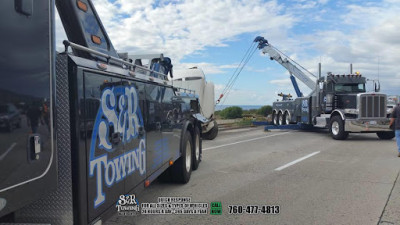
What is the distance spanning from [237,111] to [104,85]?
3218 centimetres

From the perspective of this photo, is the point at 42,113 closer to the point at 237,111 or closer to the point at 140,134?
the point at 140,134

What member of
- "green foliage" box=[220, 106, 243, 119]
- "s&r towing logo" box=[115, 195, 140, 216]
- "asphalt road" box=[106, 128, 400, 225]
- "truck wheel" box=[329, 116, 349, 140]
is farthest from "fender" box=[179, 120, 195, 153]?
"green foliage" box=[220, 106, 243, 119]

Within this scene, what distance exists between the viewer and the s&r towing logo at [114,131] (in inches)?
128

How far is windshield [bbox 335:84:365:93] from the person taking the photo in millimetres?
18391

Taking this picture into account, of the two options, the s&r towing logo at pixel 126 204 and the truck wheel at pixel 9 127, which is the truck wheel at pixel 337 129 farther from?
the truck wheel at pixel 9 127

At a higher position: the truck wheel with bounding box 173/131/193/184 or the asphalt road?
the truck wheel with bounding box 173/131/193/184

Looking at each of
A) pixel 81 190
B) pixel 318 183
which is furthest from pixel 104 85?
pixel 318 183

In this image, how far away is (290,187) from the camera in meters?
6.99

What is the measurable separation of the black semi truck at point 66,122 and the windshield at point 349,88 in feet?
51.6

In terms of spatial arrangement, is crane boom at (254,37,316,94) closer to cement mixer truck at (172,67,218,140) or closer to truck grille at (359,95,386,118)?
truck grille at (359,95,386,118)

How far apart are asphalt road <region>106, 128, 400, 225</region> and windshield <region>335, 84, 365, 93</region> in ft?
24.0

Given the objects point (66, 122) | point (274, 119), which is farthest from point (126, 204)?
point (274, 119)

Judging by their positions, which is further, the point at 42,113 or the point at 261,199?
the point at 261,199

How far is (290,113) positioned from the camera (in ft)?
80.6
